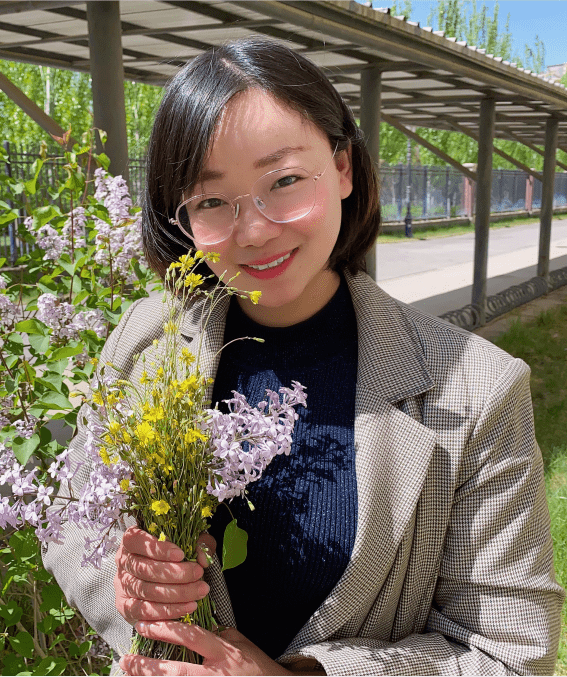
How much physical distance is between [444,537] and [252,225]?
0.66m

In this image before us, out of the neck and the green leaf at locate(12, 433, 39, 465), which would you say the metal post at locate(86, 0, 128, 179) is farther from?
the neck

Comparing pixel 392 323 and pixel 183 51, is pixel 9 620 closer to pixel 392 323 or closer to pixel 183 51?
pixel 392 323

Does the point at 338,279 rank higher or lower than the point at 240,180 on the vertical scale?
lower

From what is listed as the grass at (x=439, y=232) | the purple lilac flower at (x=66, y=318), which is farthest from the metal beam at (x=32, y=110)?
A: the grass at (x=439, y=232)

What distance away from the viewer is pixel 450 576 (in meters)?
1.36

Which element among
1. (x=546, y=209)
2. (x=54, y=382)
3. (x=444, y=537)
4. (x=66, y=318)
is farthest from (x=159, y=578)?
(x=546, y=209)

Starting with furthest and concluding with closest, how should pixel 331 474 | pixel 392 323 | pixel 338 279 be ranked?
pixel 338 279, pixel 392 323, pixel 331 474

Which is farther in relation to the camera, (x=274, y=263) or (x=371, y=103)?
(x=371, y=103)

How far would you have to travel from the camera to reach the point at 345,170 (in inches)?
62.6

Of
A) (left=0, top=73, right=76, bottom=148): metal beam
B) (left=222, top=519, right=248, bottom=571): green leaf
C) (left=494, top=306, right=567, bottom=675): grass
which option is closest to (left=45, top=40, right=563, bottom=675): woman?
(left=222, top=519, right=248, bottom=571): green leaf

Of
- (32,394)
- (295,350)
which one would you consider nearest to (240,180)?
(295,350)

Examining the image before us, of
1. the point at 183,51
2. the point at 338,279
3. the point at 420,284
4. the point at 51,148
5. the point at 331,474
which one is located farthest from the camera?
the point at 51,148

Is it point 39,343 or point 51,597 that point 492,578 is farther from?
point 39,343

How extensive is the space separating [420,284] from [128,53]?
321 inches
